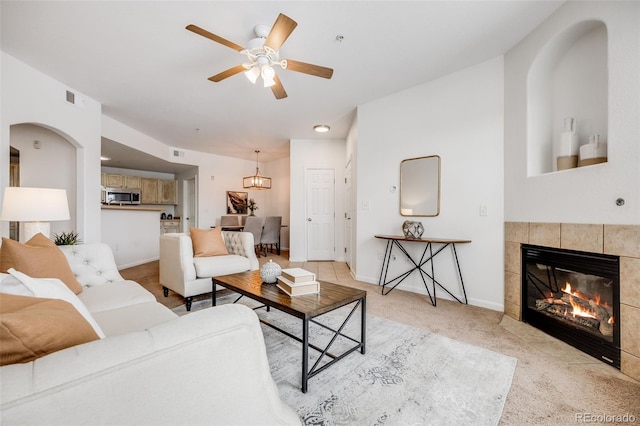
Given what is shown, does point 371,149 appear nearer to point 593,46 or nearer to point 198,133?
point 593,46

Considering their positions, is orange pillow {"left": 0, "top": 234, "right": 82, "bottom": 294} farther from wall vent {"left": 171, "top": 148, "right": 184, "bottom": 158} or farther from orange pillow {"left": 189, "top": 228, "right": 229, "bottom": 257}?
wall vent {"left": 171, "top": 148, "right": 184, "bottom": 158}

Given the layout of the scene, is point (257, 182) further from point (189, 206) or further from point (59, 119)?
point (59, 119)

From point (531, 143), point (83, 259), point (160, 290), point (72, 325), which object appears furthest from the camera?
point (160, 290)

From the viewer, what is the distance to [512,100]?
2650 millimetres

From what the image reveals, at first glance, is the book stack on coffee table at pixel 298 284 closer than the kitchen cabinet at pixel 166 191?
Yes

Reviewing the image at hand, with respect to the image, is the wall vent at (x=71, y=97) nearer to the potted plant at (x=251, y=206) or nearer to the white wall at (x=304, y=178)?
the white wall at (x=304, y=178)

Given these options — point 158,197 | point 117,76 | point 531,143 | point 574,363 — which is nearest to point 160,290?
point 117,76

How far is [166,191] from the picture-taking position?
24.5 feet

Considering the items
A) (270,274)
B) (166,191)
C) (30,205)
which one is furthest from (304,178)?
(166,191)

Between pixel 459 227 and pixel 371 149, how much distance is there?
1.55 metres

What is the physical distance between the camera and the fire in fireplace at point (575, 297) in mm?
1809

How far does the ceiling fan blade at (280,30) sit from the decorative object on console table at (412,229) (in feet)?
7.51

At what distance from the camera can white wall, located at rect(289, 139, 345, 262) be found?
5.48 m

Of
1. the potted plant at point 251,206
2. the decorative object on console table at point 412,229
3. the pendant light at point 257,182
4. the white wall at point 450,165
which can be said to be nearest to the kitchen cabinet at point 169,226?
the potted plant at point 251,206
